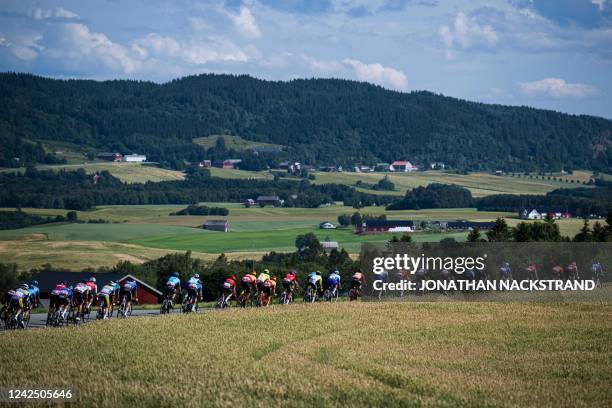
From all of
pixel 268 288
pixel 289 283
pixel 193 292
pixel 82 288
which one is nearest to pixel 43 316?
pixel 82 288

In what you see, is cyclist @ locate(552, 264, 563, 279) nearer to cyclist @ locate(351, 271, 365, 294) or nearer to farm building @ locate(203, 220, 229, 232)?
cyclist @ locate(351, 271, 365, 294)

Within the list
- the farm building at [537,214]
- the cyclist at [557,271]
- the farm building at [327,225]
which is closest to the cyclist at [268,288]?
the cyclist at [557,271]

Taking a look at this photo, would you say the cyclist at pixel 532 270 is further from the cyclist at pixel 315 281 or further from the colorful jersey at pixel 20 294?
the colorful jersey at pixel 20 294

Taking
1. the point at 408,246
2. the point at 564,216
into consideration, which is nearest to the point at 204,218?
the point at 564,216

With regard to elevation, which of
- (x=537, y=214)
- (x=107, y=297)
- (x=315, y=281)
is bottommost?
(x=537, y=214)

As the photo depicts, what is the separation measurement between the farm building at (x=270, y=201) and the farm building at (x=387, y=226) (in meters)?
46.1

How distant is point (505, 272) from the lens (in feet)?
143

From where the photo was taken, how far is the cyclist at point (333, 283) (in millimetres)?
47500

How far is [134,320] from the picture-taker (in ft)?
125

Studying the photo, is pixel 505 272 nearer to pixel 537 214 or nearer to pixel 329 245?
pixel 329 245

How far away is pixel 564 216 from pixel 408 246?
100736mm

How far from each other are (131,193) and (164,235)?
54185 millimetres

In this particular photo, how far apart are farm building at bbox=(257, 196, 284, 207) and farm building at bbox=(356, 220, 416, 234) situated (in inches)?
1815

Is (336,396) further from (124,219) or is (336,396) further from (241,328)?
(124,219)
